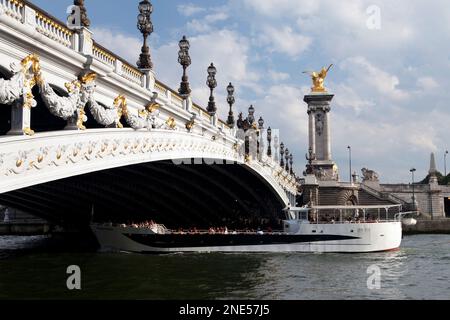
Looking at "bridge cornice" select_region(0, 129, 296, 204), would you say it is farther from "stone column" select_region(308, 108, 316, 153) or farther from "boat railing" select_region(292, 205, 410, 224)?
"stone column" select_region(308, 108, 316, 153)

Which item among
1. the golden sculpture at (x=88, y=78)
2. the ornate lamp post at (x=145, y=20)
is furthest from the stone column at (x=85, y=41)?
the ornate lamp post at (x=145, y=20)

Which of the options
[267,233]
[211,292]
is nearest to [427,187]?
[267,233]

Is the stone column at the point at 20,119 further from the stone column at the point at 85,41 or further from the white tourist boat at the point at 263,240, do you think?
the white tourist boat at the point at 263,240

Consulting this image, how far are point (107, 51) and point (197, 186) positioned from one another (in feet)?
65.5

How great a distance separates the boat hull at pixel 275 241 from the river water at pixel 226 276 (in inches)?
93.6

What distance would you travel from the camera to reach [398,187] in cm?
9025

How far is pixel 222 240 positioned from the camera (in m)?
40.9

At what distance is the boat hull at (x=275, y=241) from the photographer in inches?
1591

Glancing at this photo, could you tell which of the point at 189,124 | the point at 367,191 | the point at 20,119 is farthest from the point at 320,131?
the point at 20,119

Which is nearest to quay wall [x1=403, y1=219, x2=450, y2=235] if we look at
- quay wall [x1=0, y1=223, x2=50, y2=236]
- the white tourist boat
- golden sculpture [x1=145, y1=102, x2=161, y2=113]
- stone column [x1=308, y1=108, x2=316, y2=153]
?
stone column [x1=308, y1=108, x2=316, y2=153]

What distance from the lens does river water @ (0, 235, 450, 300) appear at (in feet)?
67.2

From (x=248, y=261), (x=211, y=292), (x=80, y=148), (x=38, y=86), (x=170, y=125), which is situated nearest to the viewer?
(x=38, y=86)
